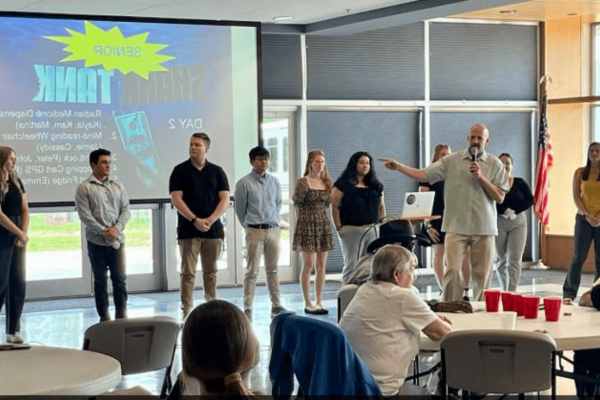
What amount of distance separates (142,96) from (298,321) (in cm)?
651

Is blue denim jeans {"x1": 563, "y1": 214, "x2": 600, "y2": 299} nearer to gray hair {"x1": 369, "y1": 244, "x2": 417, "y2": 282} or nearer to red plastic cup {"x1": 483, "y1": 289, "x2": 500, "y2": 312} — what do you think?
red plastic cup {"x1": 483, "y1": 289, "x2": 500, "y2": 312}

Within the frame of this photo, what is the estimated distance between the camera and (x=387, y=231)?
8164 mm

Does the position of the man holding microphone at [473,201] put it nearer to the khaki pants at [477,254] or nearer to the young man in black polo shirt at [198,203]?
the khaki pants at [477,254]

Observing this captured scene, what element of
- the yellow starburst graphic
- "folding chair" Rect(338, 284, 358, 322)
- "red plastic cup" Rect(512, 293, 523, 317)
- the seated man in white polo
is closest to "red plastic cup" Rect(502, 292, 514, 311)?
"red plastic cup" Rect(512, 293, 523, 317)

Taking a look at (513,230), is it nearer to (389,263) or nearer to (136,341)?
(389,263)

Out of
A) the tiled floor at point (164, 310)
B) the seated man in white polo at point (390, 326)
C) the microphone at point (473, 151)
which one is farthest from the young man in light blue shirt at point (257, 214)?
the seated man in white polo at point (390, 326)

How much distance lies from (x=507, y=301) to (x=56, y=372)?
2523 millimetres

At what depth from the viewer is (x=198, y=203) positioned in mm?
8664

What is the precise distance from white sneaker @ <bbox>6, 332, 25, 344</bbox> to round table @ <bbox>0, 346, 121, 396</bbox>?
154 inches

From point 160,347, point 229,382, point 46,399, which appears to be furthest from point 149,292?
point 229,382

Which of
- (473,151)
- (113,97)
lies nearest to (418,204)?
(473,151)

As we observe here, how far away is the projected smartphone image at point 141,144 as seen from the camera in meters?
10.1

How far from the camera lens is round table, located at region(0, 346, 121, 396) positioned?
11.2 ft

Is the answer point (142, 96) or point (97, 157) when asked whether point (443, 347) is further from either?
point (142, 96)
